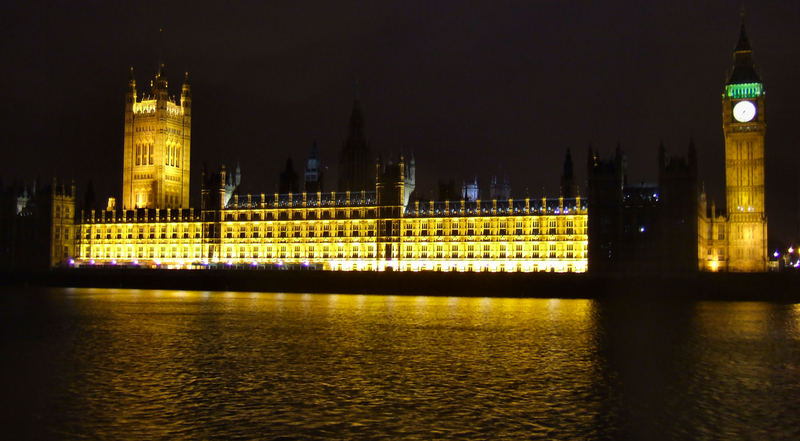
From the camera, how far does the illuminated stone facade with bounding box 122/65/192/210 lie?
4914 inches

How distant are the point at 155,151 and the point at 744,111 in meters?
78.6

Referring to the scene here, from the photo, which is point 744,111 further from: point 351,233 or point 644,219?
point 351,233

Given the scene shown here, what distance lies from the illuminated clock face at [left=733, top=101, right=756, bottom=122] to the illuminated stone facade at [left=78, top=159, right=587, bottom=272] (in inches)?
817

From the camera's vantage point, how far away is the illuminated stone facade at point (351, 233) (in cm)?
9631

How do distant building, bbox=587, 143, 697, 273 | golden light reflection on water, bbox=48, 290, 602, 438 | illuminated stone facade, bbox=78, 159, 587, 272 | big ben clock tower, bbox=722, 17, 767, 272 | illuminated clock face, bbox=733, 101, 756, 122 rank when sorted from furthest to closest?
illuminated clock face, bbox=733, 101, 756, 122 < illuminated stone facade, bbox=78, 159, 587, 272 < big ben clock tower, bbox=722, 17, 767, 272 < distant building, bbox=587, 143, 697, 273 < golden light reflection on water, bbox=48, 290, 602, 438

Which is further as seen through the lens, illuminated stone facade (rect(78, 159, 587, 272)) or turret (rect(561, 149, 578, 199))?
turret (rect(561, 149, 578, 199))

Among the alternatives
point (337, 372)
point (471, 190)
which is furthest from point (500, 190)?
point (337, 372)

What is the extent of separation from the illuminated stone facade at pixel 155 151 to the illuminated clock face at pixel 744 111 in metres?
76.4

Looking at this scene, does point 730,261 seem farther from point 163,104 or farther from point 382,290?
point 163,104

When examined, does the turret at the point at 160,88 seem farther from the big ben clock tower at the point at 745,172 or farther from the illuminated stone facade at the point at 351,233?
the big ben clock tower at the point at 745,172

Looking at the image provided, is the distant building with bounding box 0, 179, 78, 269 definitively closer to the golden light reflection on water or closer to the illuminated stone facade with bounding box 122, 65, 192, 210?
the illuminated stone facade with bounding box 122, 65, 192, 210

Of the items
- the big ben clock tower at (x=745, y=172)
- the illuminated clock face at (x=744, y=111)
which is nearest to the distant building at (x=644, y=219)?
the big ben clock tower at (x=745, y=172)

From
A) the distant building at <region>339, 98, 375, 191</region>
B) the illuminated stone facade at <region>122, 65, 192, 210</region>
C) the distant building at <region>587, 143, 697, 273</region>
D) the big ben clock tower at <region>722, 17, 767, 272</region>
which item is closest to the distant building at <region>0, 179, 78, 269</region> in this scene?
the illuminated stone facade at <region>122, 65, 192, 210</region>

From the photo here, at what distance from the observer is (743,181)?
9706 centimetres
